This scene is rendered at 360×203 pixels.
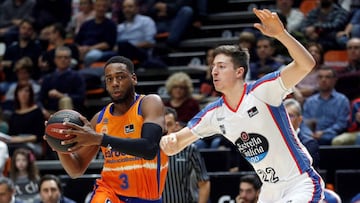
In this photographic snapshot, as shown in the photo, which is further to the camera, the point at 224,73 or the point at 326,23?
the point at 326,23

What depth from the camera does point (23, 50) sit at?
49.6ft

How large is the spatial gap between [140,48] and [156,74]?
1.78ft

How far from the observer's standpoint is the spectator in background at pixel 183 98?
11789 millimetres

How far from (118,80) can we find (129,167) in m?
0.74

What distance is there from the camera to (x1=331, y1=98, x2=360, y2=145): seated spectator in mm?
11086

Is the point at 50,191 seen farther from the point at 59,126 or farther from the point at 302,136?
the point at 59,126

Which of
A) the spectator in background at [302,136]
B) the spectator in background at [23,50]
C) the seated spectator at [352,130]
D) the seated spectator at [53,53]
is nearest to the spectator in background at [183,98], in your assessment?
the seated spectator at [352,130]

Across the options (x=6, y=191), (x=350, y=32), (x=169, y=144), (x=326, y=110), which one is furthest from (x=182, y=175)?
(x=350, y=32)

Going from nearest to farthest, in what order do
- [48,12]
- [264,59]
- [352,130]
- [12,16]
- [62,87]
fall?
[352,130], [264,59], [62,87], [48,12], [12,16]

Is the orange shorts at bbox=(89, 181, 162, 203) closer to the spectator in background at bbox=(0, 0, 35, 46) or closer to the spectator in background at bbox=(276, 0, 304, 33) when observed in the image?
the spectator in background at bbox=(276, 0, 304, 33)

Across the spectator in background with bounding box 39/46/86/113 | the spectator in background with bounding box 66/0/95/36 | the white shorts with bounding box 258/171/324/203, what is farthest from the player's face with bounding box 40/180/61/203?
the spectator in background with bounding box 66/0/95/36

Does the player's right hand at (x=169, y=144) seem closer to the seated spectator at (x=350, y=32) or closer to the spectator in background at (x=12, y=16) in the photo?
the seated spectator at (x=350, y=32)

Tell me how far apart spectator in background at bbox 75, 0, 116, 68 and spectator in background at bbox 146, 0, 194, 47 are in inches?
35.9

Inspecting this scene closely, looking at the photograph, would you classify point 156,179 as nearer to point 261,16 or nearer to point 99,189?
point 99,189
